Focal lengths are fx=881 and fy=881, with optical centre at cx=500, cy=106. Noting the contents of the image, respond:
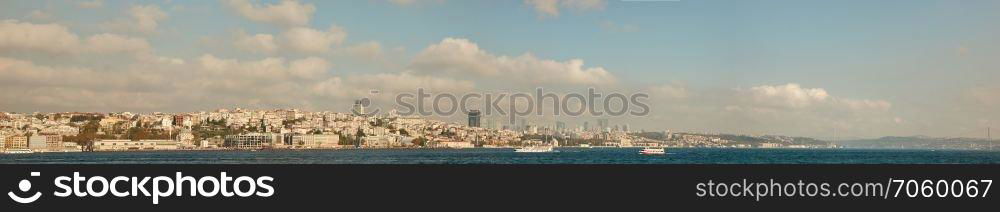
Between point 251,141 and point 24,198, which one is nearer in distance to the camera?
point 24,198

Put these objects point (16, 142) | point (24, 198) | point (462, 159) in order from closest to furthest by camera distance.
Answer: point (24, 198) < point (462, 159) < point (16, 142)

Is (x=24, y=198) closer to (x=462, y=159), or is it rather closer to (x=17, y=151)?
(x=462, y=159)

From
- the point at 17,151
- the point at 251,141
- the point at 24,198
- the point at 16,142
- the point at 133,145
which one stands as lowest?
the point at 17,151

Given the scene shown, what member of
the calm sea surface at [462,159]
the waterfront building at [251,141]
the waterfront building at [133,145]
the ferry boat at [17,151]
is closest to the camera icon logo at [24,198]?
the calm sea surface at [462,159]

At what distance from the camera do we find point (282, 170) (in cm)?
1330

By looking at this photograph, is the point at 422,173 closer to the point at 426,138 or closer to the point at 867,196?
the point at 867,196

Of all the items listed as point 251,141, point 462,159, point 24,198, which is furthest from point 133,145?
point 24,198

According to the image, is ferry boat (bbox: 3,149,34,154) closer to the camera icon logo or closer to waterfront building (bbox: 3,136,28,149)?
waterfront building (bbox: 3,136,28,149)

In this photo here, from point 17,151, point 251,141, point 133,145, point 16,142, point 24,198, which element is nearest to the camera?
point 24,198

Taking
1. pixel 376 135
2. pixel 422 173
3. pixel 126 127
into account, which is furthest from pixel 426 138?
pixel 422 173

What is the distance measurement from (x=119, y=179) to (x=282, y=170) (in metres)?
2.37

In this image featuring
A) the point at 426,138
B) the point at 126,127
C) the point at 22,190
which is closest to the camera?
the point at 22,190

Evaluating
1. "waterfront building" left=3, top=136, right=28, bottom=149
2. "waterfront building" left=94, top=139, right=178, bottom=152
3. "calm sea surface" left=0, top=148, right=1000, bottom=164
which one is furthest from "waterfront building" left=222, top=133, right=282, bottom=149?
"calm sea surface" left=0, top=148, right=1000, bottom=164

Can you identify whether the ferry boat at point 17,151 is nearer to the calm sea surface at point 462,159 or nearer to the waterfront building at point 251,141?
the calm sea surface at point 462,159
